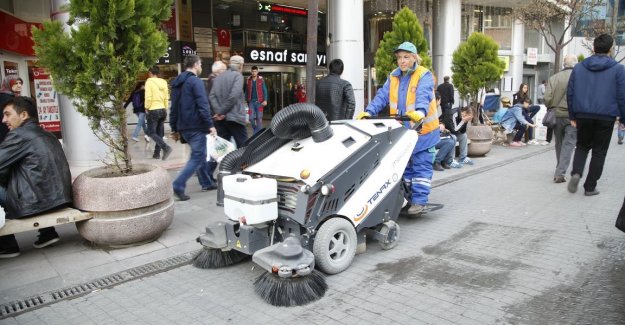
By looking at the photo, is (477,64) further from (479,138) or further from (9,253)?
(9,253)

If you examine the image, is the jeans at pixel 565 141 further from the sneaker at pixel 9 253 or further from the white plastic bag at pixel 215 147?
the sneaker at pixel 9 253

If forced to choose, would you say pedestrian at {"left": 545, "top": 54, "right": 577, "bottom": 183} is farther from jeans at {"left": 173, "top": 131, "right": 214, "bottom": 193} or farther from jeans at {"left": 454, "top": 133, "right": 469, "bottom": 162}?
jeans at {"left": 173, "top": 131, "right": 214, "bottom": 193}

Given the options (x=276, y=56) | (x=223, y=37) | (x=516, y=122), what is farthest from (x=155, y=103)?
(x=276, y=56)

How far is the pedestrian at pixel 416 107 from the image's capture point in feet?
16.9

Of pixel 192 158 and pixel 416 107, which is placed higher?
pixel 416 107

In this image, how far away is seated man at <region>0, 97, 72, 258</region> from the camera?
14.1ft

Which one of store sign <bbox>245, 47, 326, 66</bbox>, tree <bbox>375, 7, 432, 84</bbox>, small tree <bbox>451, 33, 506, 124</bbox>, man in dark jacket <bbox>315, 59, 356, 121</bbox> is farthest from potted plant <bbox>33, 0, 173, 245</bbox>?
store sign <bbox>245, 47, 326, 66</bbox>

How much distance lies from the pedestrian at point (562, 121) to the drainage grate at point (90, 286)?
5609 millimetres

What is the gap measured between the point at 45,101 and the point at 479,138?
403 inches

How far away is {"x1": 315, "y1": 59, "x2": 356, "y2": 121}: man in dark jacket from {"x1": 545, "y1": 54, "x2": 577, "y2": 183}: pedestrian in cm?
314

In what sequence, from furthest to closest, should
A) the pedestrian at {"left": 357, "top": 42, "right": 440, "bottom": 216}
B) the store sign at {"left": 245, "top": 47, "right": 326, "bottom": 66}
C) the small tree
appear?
the store sign at {"left": 245, "top": 47, "right": 326, "bottom": 66} < the small tree < the pedestrian at {"left": 357, "top": 42, "right": 440, "bottom": 216}

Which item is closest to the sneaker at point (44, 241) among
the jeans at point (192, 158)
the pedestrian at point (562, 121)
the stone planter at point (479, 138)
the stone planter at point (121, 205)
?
the stone planter at point (121, 205)

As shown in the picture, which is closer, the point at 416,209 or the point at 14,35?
the point at 416,209

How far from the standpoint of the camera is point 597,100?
245 inches
